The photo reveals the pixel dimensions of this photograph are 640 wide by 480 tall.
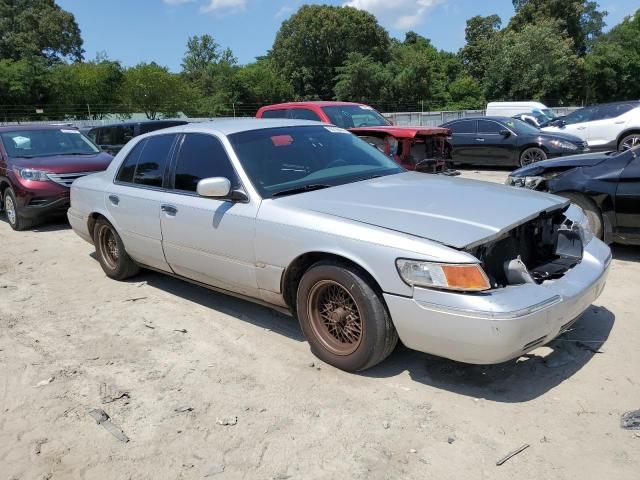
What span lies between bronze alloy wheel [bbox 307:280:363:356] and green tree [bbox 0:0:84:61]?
220ft

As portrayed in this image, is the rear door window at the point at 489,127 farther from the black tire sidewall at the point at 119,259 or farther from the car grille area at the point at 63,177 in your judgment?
the black tire sidewall at the point at 119,259

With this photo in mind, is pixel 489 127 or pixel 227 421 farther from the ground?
pixel 489 127

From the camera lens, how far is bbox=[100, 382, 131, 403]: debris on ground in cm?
363

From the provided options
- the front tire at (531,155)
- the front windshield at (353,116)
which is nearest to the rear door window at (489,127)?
the front tire at (531,155)

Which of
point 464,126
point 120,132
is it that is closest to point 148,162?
point 120,132

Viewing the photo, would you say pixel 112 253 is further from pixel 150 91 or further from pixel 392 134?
pixel 150 91

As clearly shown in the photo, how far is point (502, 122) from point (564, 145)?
1887 mm

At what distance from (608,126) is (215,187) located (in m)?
12.7

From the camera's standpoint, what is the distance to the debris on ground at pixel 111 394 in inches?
143

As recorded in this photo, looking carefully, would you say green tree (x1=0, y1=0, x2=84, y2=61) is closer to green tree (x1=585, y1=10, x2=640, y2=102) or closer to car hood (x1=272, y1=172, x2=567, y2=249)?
green tree (x1=585, y1=10, x2=640, y2=102)

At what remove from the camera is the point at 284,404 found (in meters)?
3.45

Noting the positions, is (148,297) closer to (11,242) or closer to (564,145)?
(11,242)

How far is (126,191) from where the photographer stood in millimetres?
5379

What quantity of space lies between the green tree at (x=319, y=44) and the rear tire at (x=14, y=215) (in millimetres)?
55864
